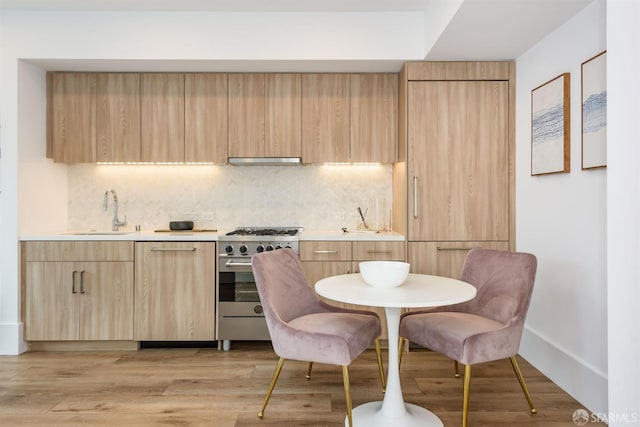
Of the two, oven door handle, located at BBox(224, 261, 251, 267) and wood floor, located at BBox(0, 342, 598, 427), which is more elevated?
oven door handle, located at BBox(224, 261, 251, 267)

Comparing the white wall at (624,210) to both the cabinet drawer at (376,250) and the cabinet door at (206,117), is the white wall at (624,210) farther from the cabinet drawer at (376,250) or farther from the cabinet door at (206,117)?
the cabinet door at (206,117)

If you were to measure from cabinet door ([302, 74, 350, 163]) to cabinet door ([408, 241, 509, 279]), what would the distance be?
3.26 ft

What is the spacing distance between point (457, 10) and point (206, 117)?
2177mm

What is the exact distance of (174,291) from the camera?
3.51 metres

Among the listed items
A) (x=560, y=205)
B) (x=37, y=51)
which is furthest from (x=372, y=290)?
(x=37, y=51)

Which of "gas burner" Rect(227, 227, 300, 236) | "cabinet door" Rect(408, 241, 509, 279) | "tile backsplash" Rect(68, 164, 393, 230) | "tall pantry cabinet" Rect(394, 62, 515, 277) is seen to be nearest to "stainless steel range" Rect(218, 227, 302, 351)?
"gas burner" Rect(227, 227, 300, 236)

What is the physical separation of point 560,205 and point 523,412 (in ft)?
4.31

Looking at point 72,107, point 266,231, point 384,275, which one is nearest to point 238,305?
point 266,231

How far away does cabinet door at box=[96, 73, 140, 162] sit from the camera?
3787 mm

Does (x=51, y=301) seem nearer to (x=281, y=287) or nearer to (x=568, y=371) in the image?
(x=281, y=287)

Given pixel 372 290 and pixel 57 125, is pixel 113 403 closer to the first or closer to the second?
pixel 372 290

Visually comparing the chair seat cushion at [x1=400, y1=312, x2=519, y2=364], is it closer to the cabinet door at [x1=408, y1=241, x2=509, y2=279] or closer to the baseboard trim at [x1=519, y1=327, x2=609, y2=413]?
the baseboard trim at [x1=519, y1=327, x2=609, y2=413]

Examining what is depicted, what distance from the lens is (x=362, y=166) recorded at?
13.6 feet

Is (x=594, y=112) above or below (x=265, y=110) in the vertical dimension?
below
